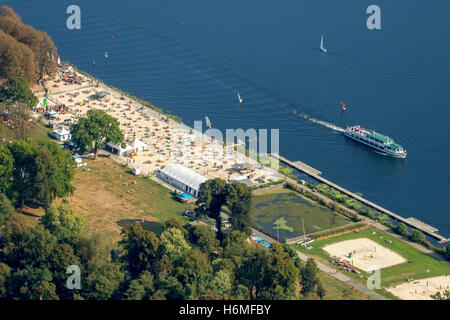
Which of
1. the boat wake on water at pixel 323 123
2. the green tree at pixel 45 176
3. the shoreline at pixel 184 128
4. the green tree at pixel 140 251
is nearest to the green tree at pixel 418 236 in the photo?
the shoreline at pixel 184 128

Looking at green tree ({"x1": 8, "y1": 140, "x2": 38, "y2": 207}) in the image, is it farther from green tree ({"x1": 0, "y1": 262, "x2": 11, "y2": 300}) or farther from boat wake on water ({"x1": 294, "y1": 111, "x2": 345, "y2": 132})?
boat wake on water ({"x1": 294, "y1": 111, "x2": 345, "y2": 132})

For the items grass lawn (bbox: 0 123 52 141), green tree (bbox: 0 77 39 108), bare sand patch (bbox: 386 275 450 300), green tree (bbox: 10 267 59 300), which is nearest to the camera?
green tree (bbox: 10 267 59 300)

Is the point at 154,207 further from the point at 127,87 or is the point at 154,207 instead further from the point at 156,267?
the point at 127,87

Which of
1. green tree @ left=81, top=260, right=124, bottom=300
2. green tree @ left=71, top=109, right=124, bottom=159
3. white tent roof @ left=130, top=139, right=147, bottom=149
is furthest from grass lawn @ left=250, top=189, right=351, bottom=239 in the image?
green tree @ left=81, top=260, right=124, bottom=300

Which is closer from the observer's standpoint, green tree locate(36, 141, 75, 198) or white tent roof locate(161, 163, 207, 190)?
green tree locate(36, 141, 75, 198)

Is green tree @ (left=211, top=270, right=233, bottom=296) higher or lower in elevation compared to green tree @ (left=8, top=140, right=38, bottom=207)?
lower
